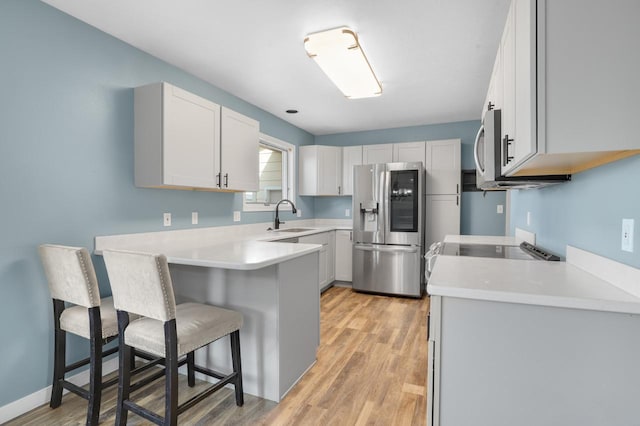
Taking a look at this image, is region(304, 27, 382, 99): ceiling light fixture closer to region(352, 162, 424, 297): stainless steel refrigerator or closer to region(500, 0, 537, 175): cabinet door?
region(500, 0, 537, 175): cabinet door

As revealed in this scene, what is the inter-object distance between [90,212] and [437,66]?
2932 mm

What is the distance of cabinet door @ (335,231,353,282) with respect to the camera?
478cm

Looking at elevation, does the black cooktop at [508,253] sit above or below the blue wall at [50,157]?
below

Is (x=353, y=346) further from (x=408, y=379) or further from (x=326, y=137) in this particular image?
(x=326, y=137)

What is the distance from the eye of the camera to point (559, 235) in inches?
71.3

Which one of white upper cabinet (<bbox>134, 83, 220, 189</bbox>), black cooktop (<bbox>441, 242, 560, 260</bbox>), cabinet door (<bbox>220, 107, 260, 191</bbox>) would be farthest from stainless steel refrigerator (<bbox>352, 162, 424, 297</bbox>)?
white upper cabinet (<bbox>134, 83, 220, 189</bbox>)

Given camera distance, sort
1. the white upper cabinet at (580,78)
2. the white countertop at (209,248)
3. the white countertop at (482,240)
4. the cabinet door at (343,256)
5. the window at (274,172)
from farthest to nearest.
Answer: the cabinet door at (343,256), the window at (274,172), the white countertop at (482,240), the white countertop at (209,248), the white upper cabinet at (580,78)

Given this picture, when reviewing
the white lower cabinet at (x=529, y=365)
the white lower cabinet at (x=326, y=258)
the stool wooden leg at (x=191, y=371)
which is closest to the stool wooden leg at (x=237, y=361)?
the stool wooden leg at (x=191, y=371)

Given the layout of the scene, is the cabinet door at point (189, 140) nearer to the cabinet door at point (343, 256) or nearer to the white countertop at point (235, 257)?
the white countertop at point (235, 257)

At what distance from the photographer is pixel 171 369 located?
151cm

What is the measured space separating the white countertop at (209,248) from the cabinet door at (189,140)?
0.51 meters

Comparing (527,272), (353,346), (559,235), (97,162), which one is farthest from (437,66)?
(97,162)

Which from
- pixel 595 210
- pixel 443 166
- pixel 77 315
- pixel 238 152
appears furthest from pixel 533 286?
pixel 443 166

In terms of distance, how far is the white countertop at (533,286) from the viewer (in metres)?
1.00
